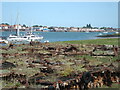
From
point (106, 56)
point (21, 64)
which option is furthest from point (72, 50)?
point (21, 64)

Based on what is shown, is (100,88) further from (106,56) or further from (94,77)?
(106,56)

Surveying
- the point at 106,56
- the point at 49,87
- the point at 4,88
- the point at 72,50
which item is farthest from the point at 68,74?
the point at 72,50

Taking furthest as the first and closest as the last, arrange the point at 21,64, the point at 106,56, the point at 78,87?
the point at 106,56
the point at 21,64
the point at 78,87

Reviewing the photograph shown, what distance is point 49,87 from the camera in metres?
5.21

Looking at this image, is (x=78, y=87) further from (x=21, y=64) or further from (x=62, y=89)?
(x=21, y=64)

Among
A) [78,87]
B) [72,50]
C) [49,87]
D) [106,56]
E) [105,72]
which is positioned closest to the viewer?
[49,87]

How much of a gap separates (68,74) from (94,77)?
881 millimetres

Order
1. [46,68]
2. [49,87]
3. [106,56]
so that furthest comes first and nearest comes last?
[106,56] < [46,68] < [49,87]

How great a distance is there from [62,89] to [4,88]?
→ 1.53m

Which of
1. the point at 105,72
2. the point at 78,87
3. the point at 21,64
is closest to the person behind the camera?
the point at 78,87

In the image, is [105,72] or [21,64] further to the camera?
[21,64]

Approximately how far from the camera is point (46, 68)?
7301mm

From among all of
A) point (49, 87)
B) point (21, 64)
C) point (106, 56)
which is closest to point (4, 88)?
point (49, 87)

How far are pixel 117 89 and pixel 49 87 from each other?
6.44 feet
